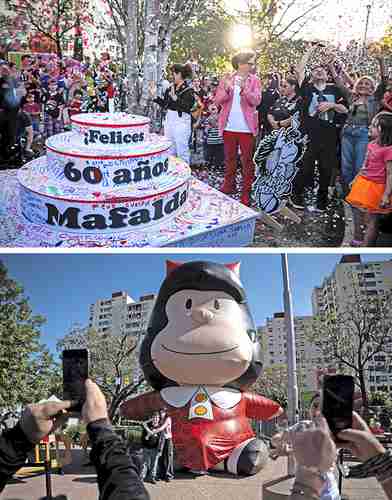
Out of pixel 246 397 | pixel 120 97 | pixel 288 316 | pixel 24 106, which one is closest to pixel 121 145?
pixel 120 97

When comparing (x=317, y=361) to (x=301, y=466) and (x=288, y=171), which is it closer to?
(x=301, y=466)

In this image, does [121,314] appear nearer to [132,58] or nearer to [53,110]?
[53,110]

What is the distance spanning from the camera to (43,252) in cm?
236

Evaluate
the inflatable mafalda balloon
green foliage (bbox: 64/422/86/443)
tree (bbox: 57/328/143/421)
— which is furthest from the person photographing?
the inflatable mafalda balloon

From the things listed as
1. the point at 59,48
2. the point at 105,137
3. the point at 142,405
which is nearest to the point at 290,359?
the point at 142,405

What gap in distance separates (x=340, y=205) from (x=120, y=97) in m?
0.96

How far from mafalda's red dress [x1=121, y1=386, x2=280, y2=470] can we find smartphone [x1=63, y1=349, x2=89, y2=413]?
9.2 inches

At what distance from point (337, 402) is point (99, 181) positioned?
1.12 meters

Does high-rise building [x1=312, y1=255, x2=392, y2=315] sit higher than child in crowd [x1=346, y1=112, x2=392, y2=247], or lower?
lower

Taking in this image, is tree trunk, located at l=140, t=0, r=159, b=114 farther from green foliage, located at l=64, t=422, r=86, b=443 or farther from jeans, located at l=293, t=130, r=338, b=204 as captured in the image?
green foliage, located at l=64, t=422, r=86, b=443

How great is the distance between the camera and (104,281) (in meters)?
2.33

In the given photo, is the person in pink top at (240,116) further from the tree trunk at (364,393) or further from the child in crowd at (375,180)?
the tree trunk at (364,393)

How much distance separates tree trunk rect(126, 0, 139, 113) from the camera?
7.89 feet

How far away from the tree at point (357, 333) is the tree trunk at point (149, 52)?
1014 mm
